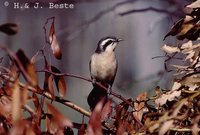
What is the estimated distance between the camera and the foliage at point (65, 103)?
0.40 m

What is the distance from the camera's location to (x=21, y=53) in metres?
0.39

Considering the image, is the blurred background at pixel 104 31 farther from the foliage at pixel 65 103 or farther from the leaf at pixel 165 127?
the leaf at pixel 165 127

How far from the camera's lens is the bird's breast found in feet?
4.96

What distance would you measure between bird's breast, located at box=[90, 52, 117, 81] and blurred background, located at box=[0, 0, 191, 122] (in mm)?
283

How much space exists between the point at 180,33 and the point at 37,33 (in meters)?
0.58

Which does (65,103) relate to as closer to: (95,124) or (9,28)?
(95,124)

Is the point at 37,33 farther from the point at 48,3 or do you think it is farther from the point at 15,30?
the point at 15,30

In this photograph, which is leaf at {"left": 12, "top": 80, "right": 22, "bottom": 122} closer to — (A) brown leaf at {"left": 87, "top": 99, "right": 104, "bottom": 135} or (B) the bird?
(A) brown leaf at {"left": 87, "top": 99, "right": 104, "bottom": 135}

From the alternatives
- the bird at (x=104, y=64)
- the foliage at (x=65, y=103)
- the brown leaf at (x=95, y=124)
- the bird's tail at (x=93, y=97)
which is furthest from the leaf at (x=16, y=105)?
the bird at (x=104, y=64)

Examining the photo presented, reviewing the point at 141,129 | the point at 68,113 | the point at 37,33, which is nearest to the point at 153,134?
the point at 141,129

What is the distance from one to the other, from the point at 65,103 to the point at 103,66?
1.10 metres

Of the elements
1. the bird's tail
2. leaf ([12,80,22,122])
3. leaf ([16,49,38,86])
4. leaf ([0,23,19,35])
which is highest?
leaf ([0,23,19,35])

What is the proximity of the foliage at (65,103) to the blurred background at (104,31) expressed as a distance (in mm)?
390

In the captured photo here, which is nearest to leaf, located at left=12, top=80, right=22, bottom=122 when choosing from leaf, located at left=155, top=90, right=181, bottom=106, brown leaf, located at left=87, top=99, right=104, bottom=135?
brown leaf, located at left=87, top=99, right=104, bottom=135
